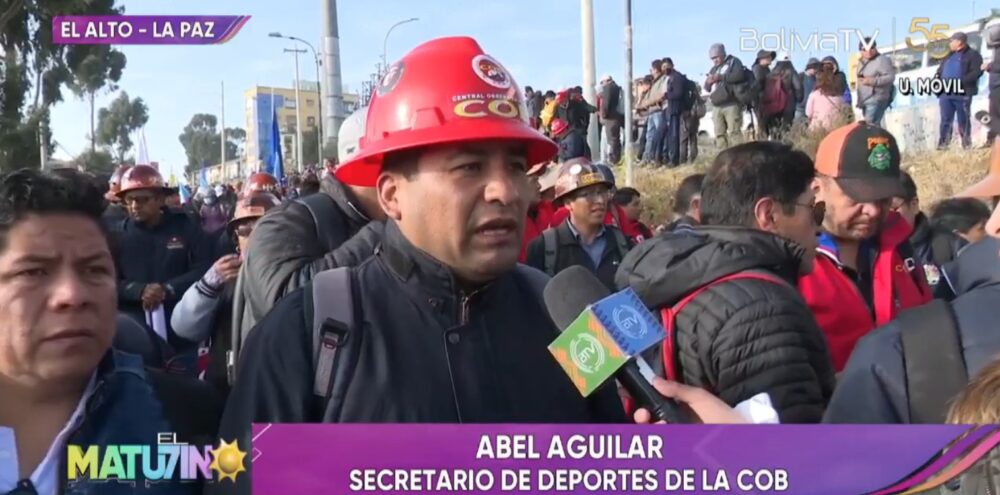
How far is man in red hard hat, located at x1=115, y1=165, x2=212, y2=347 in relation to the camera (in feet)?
19.4

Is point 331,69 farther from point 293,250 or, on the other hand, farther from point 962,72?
point 962,72

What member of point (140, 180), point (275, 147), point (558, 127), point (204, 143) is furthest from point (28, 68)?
point (204, 143)

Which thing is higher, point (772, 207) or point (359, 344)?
point (772, 207)

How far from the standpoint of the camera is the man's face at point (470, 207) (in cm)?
182

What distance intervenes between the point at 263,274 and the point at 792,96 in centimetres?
1334

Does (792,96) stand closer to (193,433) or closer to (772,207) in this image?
(772,207)

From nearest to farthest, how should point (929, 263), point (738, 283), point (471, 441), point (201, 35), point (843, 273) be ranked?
point (471, 441) < point (738, 283) < point (843, 273) < point (929, 263) < point (201, 35)

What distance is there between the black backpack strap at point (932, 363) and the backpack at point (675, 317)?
586 millimetres

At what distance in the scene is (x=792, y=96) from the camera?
14914mm

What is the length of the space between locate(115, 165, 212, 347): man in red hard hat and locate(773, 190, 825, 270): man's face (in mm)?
4001

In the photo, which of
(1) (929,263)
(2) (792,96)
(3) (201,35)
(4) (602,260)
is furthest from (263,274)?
(2) (792,96)

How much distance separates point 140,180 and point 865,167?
4.64m

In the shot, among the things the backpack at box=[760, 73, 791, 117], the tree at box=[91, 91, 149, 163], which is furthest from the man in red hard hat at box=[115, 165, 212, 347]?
the tree at box=[91, 91, 149, 163]

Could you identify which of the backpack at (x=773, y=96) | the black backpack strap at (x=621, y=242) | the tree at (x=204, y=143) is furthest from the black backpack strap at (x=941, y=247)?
the tree at (x=204, y=143)
